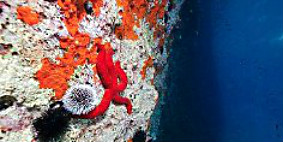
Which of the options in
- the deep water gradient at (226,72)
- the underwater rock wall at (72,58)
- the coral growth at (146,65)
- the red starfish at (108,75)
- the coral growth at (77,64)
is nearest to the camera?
the underwater rock wall at (72,58)

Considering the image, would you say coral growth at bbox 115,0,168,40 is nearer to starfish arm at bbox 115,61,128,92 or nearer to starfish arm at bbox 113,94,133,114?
starfish arm at bbox 115,61,128,92

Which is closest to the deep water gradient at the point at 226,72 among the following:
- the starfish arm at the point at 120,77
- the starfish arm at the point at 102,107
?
the starfish arm at the point at 120,77

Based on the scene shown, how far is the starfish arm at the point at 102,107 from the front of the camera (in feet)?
6.61

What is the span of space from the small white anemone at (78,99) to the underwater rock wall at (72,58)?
0.62 feet

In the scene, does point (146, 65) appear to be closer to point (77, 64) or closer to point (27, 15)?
point (77, 64)

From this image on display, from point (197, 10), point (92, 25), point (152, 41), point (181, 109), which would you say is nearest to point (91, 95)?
point (92, 25)

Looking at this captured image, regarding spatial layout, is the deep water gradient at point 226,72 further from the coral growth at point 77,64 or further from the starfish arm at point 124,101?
the coral growth at point 77,64

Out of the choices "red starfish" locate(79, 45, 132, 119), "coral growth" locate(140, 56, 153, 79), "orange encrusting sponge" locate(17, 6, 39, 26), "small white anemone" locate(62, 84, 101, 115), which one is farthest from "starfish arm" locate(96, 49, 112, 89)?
"coral growth" locate(140, 56, 153, 79)

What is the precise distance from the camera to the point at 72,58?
2086 mm

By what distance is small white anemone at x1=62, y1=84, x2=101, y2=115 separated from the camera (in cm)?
179

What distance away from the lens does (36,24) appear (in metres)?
1.83

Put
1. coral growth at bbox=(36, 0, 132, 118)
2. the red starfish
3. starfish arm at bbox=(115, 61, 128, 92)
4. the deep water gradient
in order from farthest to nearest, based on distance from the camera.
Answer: the deep water gradient, starfish arm at bbox=(115, 61, 128, 92), the red starfish, coral growth at bbox=(36, 0, 132, 118)

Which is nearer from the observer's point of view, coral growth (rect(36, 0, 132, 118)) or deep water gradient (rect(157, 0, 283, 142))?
coral growth (rect(36, 0, 132, 118))

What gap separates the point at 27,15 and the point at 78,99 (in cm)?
74
